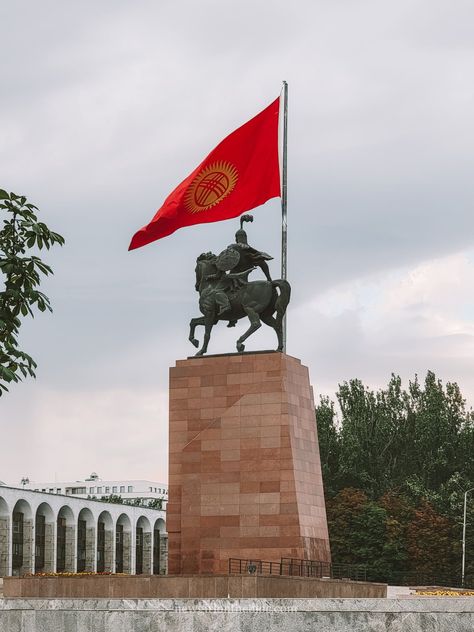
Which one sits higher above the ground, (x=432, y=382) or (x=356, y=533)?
(x=432, y=382)

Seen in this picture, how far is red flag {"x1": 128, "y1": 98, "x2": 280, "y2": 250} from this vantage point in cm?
2894

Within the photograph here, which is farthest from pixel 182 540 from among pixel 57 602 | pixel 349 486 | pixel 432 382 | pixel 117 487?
pixel 117 487

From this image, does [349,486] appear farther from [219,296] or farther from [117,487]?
[117,487]

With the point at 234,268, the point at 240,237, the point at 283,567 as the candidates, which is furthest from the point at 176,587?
the point at 240,237

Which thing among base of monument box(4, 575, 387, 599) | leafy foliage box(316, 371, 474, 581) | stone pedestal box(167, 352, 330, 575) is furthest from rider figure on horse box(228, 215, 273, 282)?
leafy foliage box(316, 371, 474, 581)

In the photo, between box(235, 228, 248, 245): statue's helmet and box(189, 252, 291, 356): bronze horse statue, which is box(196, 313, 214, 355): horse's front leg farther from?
box(235, 228, 248, 245): statue's helmet

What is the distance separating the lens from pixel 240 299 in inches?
1154

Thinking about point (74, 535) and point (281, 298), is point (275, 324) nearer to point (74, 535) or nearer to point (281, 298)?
point (281, 298)

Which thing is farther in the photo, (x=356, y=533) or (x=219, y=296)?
(x=356, y=533)

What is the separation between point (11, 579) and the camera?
2683 cm

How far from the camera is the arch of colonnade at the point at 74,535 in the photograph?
222ft

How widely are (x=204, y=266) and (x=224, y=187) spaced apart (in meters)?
2.13

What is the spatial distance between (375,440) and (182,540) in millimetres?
37606

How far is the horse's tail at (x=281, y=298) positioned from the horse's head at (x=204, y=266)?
5.51 feet
